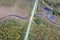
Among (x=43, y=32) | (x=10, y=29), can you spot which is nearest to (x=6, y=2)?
(x=10, y=29)

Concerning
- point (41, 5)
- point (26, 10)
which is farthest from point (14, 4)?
point (41, 5)

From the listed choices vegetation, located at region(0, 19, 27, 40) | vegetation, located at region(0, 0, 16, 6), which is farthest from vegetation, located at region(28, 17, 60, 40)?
vegetation, located at region(0, 0, 16, 6)

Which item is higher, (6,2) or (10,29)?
(6,2)

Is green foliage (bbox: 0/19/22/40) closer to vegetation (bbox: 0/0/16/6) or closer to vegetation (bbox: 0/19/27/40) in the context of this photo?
vegetation (bbox: 0/19/27/40)

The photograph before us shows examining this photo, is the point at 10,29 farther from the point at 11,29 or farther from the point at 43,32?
the point at 43,32

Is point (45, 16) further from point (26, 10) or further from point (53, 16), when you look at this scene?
point (26, 10)

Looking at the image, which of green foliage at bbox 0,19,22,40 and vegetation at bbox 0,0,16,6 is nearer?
green foliage at bbox 0,19,22,40

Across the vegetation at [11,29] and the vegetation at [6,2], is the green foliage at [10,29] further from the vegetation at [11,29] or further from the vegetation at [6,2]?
the vegetation at [6,2]

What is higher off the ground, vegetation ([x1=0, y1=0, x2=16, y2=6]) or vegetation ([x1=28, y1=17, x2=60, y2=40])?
vegetation ([x1=0, y1=0, x2=16, y2=6])

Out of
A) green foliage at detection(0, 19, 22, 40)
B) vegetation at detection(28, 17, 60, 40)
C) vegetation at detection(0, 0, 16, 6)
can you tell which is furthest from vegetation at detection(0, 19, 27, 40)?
vegetation at detection(0, 0, 16, 6)

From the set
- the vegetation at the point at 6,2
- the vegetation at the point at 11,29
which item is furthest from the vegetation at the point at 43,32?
the vegetation at the point at 6,2

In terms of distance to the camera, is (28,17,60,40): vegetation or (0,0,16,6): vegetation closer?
(28,17,60,40): vegetation

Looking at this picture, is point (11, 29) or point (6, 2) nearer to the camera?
point (11, 29)
